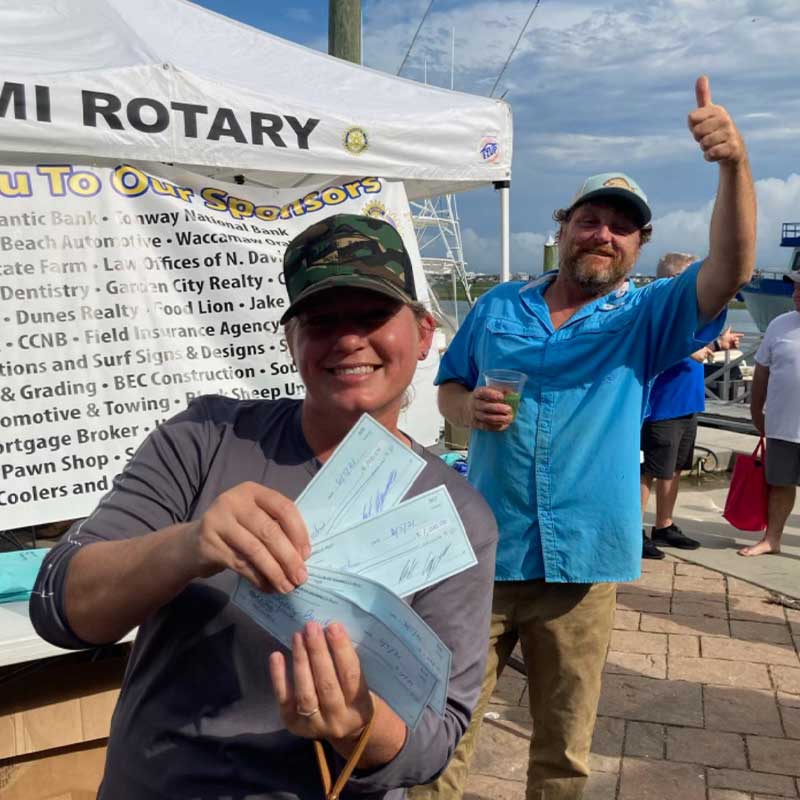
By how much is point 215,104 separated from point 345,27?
296 centimetres

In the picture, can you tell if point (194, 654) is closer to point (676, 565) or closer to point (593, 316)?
point (593, 316)

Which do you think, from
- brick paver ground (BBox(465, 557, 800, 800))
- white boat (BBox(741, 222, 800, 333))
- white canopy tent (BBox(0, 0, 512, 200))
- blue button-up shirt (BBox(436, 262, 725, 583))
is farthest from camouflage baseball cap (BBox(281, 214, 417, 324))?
white boat (BBox(741, 222, 800, 333))

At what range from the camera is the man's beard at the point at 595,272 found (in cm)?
241

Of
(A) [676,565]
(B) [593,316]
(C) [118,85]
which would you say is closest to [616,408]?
(B) [593,316]

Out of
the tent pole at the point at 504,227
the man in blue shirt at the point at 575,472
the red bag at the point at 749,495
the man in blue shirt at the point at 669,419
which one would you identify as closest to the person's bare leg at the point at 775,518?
the red bag at the point at 749,495

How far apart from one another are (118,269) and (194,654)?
7.75 feet

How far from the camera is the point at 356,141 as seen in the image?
366 cm

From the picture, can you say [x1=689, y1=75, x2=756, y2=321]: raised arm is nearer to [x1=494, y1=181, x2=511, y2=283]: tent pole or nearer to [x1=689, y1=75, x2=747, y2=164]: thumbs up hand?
[x1=689, y1=75, x2=747, y2=164]: thumbs up hand

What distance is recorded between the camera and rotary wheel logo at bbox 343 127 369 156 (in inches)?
143

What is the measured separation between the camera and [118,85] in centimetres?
306

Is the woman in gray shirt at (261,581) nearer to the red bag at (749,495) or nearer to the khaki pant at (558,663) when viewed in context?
the khaki pant at (558,663)

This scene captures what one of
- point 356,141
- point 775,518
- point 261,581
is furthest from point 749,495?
point 261,581

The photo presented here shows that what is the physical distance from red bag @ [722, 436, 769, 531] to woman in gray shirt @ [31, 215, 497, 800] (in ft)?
15.9

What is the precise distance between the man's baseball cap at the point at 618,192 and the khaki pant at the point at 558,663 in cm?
113
